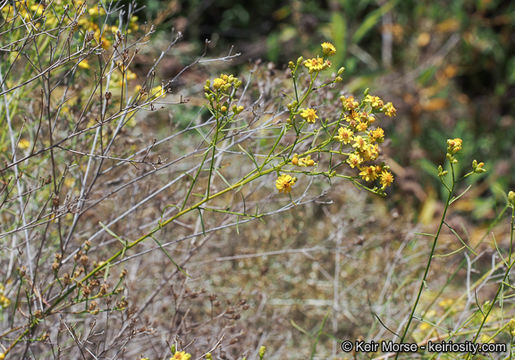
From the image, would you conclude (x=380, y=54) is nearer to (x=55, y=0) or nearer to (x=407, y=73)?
(x=407, y=73)

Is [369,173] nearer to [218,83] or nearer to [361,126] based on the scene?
[361,126]

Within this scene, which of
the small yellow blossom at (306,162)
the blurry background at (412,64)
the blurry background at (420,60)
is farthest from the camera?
the blurry background at (420,60)

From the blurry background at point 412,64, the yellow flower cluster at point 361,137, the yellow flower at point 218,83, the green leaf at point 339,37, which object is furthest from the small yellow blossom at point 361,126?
the green leaf at point 339,37

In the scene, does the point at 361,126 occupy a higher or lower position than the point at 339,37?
higher

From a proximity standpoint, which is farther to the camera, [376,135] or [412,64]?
[412,64]

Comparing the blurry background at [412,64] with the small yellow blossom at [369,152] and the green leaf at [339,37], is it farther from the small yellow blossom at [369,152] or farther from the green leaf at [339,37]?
the small yellow blossom at [369,152]

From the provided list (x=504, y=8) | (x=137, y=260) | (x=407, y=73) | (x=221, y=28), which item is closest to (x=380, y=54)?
(x=407, y=73)

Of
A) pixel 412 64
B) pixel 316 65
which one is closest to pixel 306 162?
pixel 316 65

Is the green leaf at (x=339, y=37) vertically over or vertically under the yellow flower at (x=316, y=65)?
under

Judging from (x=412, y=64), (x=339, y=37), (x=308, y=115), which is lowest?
(x=412, y=64)

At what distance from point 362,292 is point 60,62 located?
1.75m

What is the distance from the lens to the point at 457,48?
4066 mm

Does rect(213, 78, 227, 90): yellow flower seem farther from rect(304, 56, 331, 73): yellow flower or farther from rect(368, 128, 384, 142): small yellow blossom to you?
rect(368, 128, 384, 142): small yellow blossom

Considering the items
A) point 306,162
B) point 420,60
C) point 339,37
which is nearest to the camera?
point 306,162
